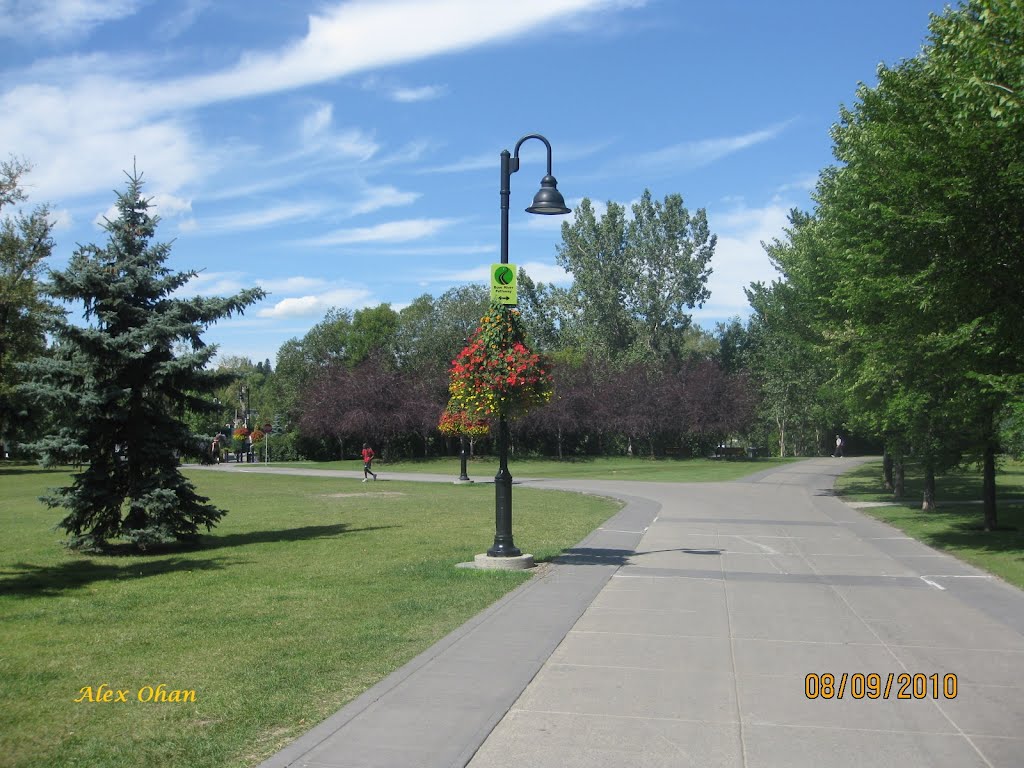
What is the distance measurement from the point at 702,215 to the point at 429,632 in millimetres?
62081

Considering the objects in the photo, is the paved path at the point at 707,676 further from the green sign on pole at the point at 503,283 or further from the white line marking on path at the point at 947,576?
the green sign on pole at the point at 503,283

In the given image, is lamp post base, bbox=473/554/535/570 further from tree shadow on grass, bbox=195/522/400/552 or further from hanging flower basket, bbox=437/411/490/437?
hanging flower basket, bbox=437/411/490/437

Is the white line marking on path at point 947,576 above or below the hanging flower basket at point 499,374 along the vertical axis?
below

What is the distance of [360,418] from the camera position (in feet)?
204

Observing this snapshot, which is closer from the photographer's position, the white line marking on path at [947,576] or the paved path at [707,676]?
the paved path at [707,676]

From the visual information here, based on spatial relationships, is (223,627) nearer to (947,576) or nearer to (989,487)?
(947,576)

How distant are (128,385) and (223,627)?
26.0 feet

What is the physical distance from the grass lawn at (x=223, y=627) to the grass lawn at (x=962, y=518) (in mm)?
6763

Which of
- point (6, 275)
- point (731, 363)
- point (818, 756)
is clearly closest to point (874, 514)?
point (818, 756)

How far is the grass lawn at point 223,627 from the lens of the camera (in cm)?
537

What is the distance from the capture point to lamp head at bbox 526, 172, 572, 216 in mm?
12367

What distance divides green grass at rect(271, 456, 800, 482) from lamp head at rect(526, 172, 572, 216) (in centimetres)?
2654

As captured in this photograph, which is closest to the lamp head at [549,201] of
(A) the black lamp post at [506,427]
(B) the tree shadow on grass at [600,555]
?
(A) the black lamp post at [506,427]

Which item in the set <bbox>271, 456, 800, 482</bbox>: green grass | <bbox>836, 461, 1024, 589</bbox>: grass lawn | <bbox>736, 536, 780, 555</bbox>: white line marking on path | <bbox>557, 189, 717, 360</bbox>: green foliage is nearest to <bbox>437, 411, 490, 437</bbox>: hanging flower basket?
<bbox>271, 456, 800, 482</bbox>: green grass
